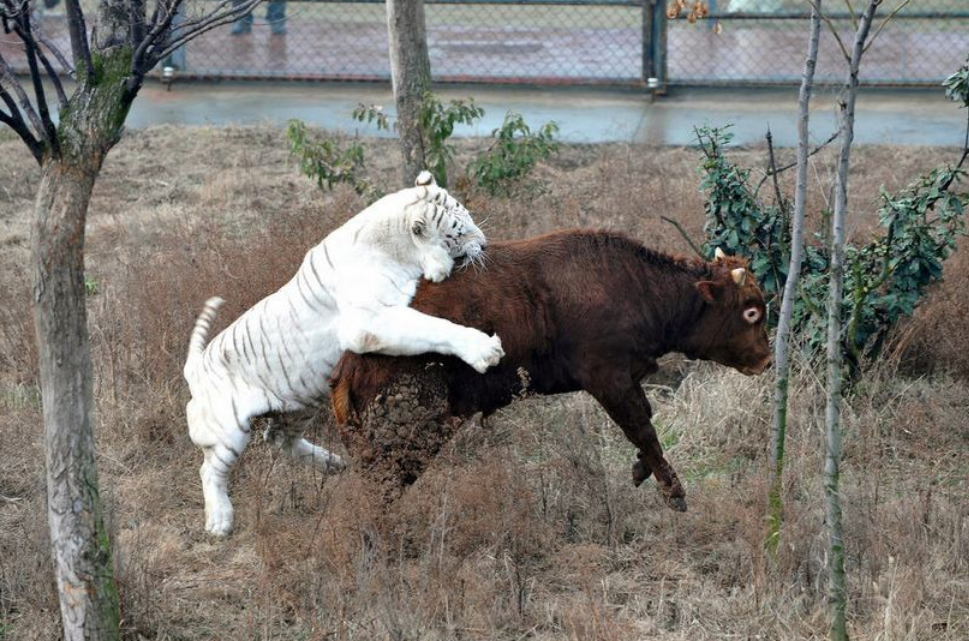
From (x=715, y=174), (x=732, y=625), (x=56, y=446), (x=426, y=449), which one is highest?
(x=715, y=174)

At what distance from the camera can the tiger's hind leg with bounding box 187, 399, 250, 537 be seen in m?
6.35

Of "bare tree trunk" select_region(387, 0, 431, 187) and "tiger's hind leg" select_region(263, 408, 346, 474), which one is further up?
"bare tree trunk" select_region(387, 0, 431, 187)

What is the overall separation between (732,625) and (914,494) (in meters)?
1.60

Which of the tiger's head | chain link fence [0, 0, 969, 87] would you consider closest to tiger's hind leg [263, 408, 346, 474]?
the tiger's head

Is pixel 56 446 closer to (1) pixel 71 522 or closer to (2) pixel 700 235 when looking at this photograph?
(1) pixel 71 522

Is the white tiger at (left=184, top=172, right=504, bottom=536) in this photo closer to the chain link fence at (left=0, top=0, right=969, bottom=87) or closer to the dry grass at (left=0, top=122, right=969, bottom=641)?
the dry grass at (left=0, top=122, right=969, bottom=641)

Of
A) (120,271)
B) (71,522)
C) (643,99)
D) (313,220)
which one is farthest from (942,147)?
(71,522)

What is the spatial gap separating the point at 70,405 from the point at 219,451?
1.72m

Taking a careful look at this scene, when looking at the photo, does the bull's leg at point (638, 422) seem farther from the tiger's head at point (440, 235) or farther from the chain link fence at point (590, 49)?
the chain link fence at point (590, 49)

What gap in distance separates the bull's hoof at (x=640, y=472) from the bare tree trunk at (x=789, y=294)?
0.82 meters

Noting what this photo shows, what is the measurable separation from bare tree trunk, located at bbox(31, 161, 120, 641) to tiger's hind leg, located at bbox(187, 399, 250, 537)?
1340mm

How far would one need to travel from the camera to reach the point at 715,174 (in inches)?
313

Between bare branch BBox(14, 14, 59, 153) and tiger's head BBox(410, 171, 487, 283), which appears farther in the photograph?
tiger's head BBox(410, 171, 487, 283)

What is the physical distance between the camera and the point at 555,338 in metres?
6.12
